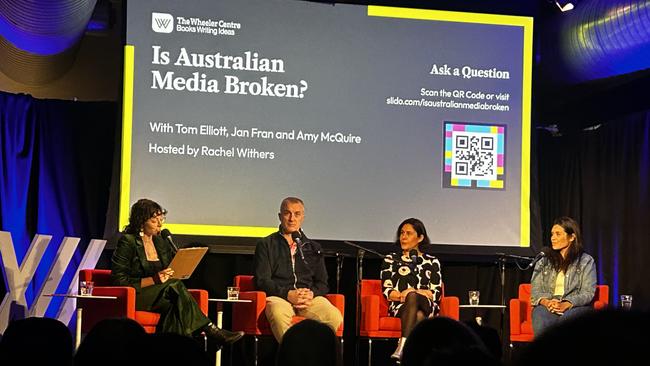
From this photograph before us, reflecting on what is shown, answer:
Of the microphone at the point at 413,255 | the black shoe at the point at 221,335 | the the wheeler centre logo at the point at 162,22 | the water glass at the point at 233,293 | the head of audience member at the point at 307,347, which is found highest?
the the wheeler centre logo at the point at 162,22

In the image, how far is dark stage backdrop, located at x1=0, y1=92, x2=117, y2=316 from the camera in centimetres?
620

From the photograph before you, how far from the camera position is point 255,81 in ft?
21.2

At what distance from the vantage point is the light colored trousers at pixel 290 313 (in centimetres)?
541

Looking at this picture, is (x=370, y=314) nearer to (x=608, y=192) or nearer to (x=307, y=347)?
(x=608, y=192)

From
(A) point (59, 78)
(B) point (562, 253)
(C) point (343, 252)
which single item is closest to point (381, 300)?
(C) point (343, 252)

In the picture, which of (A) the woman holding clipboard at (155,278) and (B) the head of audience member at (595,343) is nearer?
(B) the head of audience member at (595,343)

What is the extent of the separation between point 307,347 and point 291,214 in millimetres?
3795

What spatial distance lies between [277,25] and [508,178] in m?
2.07

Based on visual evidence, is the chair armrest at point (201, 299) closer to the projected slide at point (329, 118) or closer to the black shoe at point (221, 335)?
the black shoe at point (221, 335)

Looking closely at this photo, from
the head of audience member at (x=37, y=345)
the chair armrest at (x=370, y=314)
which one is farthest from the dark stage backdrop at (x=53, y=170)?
the head of audience member at (x=37, y=345)

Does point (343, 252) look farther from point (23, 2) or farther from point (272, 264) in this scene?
point (23, 2)

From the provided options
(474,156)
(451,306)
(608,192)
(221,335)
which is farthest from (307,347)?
(608,192)

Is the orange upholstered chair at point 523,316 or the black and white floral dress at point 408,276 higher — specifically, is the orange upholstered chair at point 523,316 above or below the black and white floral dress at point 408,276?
below

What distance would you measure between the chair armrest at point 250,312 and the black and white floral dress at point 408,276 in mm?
911
